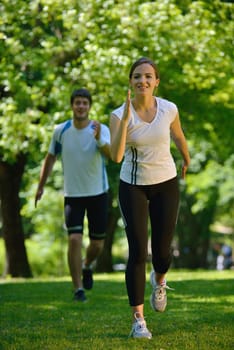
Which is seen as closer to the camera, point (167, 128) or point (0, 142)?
point (167, 128)

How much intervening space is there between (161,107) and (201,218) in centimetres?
3302

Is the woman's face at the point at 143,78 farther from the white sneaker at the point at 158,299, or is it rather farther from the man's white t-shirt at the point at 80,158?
the man's white t-shirt at the point at 80,158

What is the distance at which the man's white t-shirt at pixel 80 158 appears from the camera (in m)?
9.12

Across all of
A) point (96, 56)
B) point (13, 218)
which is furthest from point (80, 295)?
point (13, 218)

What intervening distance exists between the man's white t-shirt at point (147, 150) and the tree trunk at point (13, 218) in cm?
1259

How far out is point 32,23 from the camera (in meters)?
16.5

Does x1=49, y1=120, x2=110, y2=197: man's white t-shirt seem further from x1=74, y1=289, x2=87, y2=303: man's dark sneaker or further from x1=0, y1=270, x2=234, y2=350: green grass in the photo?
x1=0, y1=270, x2=234, y2=350: green grass

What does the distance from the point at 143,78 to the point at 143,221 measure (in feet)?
3.33

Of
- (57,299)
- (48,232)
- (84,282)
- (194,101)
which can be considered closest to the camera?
(57,299)

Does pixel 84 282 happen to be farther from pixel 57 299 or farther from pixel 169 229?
pixel 169 229

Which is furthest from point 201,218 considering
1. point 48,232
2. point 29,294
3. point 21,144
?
point 29,294

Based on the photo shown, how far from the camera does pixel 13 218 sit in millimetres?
19188

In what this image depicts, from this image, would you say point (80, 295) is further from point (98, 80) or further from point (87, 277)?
point (98, 80)

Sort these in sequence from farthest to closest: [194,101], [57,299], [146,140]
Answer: [194,101], [57,299], [146,140]
